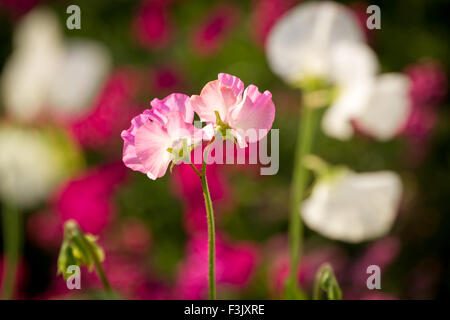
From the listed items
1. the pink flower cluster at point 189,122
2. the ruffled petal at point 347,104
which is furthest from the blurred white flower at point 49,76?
the pink flower cluster at point 189,122

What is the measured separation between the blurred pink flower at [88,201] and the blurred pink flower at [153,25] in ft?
1.32

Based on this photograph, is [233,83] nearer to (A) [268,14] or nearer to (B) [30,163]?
(B) [30,163]

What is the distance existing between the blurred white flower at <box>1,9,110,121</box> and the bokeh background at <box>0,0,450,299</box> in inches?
3.0

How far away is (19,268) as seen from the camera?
0.96 meters

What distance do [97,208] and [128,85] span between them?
307 mm

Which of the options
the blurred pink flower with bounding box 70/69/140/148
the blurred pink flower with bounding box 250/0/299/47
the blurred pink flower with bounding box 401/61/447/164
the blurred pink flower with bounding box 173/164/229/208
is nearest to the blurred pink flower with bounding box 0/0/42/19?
the blurred pink flower with bounding box 70/69/140/148

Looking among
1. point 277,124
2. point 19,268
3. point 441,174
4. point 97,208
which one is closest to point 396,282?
point 441,174

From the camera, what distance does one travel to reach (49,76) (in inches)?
29.9

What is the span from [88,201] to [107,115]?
190 mm

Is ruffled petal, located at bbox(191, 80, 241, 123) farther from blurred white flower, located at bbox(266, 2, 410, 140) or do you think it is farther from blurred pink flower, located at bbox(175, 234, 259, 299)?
blurred pink flower, located at bbox(175, 234, 259, 299)

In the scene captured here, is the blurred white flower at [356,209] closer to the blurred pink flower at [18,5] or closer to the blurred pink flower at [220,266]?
the blurred pink flower at [220,266]

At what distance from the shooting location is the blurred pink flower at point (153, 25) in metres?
1.30

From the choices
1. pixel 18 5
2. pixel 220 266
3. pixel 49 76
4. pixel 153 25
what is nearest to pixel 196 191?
pixel 220 266
